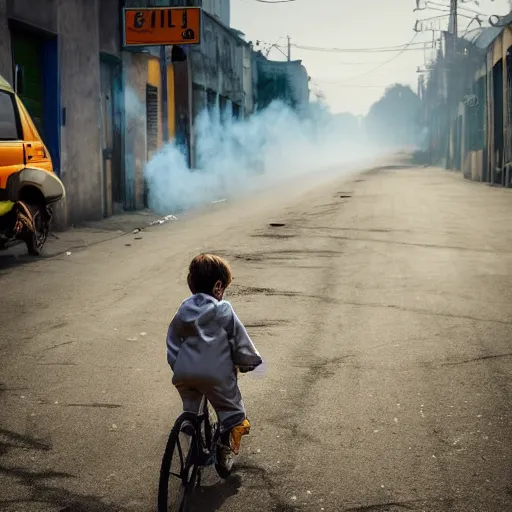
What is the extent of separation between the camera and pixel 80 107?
17.2 metres

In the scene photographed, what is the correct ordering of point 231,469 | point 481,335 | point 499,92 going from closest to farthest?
point 231,469, point 481,335, point 499,92

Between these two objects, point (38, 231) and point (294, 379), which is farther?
point (38, 231)

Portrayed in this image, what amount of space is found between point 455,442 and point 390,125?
16755cm

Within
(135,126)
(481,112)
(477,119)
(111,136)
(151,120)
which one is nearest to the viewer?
(111,136)

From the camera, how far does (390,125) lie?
16812 centimetres

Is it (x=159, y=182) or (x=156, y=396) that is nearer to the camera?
(x=156, y=396)

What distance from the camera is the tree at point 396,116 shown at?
163 m

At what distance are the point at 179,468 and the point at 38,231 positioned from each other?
9.19 metres

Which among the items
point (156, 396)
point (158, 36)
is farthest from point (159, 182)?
point (156, 396)

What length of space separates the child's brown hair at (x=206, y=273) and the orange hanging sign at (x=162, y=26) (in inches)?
630

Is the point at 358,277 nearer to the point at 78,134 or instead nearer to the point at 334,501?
the point at 334,501

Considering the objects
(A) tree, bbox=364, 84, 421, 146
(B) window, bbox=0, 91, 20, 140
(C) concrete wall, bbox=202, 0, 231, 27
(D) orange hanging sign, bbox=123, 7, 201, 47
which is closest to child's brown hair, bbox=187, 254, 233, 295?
(B) window, bbox=0, 91, 20, 140

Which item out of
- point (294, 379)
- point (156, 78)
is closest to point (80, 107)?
point (156, 78)

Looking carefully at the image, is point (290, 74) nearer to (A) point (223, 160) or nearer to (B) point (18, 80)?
(A) point (223, 160)
